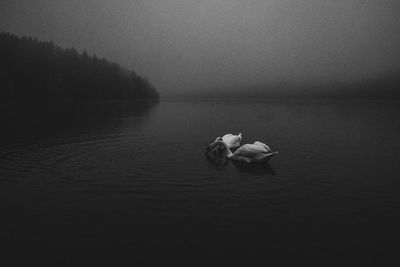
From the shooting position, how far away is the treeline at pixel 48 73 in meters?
122

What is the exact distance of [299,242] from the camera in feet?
28.6

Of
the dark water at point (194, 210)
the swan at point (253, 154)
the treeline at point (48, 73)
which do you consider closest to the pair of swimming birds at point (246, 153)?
the swan at point (253, 154)

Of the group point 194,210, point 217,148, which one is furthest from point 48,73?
point 194,210

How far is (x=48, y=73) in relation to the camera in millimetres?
134000

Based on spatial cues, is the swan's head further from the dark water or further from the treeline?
the treeline

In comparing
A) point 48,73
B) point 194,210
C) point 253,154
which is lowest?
point 194,210

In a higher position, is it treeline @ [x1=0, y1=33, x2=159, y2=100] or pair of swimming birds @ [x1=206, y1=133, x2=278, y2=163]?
treeline @ [x1=0, y1=33, x2=159, y2=100]

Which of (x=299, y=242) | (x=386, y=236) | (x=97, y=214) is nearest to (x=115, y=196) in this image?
(x=97, y=214)

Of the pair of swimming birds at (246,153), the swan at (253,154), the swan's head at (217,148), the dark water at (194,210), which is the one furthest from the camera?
the swan's head at (217,148)

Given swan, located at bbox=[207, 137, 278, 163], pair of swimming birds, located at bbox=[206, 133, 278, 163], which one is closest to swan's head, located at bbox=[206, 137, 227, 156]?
pair of swimming birds, located at bbox=[206, 133, 278, 163]

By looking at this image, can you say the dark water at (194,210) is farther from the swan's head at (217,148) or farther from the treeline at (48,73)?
the treeline at (48,73)

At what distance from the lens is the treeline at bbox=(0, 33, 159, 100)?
Result: 12219 cm

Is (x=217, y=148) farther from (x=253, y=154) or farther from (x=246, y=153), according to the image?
(x=253, y=154)

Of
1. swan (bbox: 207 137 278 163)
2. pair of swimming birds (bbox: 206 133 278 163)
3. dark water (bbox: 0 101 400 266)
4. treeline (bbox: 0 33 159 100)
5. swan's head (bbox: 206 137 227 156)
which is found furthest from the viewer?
treeline (bbox: 0 33 159 100)
